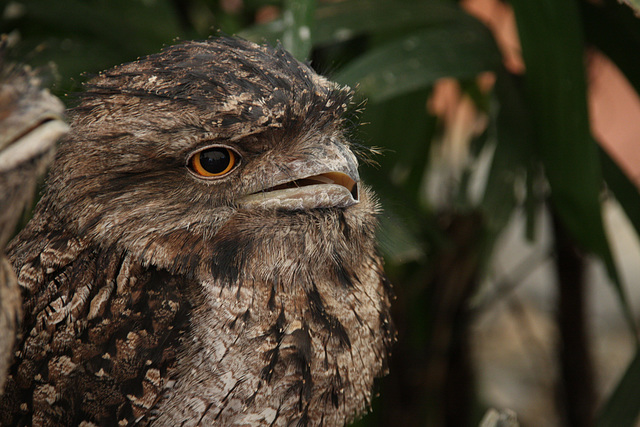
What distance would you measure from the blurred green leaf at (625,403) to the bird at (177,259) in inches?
38.4

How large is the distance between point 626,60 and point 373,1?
79cm

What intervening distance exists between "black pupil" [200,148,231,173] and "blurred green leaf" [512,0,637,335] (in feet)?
3.34

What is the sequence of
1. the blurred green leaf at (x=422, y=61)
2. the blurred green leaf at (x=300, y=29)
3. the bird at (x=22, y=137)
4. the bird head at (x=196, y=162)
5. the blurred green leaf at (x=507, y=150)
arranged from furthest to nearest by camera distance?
the blurred green leaf at (x=507, y=150) < the blurred green leaf at (x=422, y=61) < the blurred green leaf at (x=300, y=29) < the bird head at (x=196, y=162) < the bird at (x=22, y=137)

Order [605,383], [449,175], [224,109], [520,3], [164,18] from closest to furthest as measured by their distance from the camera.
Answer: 1. [224,109]
2. [520,3]
3. [164,18]
4. [449,175]
5. [605,383]

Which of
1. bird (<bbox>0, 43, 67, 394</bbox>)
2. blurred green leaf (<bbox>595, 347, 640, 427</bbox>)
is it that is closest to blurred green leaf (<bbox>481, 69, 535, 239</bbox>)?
blurred green leaf (<bbox>595, 347, 640, 427</bbox>)

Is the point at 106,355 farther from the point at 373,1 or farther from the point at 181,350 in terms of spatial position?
the point at 373,1

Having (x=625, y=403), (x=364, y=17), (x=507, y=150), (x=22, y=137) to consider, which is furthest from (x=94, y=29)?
(x=625, y=403)

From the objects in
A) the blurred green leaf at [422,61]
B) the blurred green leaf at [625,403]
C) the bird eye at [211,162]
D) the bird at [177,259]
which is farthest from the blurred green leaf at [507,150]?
the bird eye at [211,162]

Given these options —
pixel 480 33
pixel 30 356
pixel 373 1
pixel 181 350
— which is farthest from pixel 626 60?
pixel 30 356

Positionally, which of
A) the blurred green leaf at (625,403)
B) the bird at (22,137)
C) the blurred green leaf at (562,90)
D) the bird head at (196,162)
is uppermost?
the bird at (22,137)

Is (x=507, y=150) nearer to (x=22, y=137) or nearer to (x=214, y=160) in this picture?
(x=214, y=160)

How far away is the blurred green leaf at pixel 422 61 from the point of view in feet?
5.51

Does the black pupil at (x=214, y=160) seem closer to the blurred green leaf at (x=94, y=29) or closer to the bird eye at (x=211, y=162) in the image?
the bird eye at (x=211, y=162)

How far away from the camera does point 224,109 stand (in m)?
1.05
